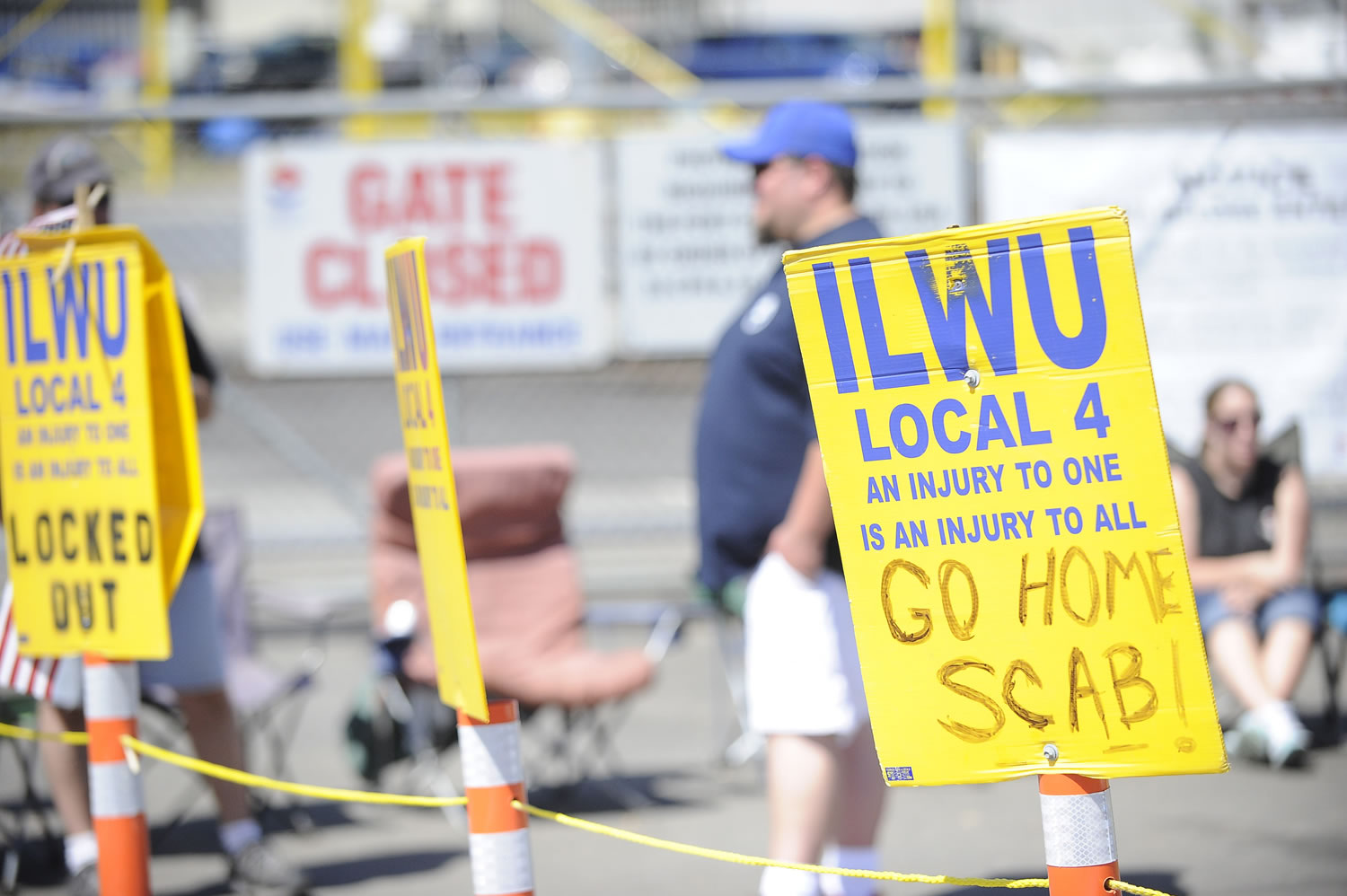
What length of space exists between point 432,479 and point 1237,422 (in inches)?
151

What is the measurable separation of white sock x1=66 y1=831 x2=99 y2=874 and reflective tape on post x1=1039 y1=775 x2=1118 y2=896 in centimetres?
270

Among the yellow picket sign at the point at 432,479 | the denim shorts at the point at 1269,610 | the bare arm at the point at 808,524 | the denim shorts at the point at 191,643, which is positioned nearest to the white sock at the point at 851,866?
the bare arm at the point at 808,524

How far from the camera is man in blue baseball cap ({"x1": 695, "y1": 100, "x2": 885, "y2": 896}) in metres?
3.27

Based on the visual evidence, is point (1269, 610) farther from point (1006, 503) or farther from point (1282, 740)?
point (1006, 503)

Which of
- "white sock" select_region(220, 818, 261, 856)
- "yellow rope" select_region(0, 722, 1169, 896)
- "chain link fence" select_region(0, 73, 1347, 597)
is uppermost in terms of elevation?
"chain link fence" select_region(0, 73, 1347, 597)

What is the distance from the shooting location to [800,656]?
131 inches

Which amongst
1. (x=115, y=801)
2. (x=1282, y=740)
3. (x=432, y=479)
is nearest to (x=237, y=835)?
(x=115, y=801)

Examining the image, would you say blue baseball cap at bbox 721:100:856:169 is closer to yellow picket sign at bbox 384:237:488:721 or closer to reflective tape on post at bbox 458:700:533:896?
yellow picket sign at bbox 384:237:488:721

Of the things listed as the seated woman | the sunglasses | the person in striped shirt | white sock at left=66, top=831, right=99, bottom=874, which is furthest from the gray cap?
the sunglasses

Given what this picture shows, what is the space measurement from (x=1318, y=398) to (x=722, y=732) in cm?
301

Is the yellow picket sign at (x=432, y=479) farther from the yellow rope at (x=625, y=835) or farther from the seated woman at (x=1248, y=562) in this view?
the seated woman at (x=1248, y=562)

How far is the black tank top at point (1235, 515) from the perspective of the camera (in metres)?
5.66

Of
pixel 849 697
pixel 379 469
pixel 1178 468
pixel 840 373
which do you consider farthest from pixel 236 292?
pixel 840 373

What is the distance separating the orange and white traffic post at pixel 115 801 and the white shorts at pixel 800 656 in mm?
1353
